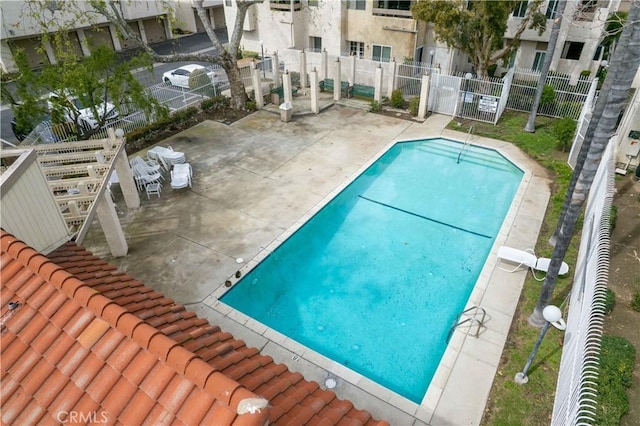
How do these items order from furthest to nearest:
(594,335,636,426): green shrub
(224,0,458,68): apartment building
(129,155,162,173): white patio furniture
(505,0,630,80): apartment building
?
(224,0,458,68): apartment building
(505,0,630,80): apartment building
(129,155,162,173): white patio furniture
(594,335,636,426): green shrub

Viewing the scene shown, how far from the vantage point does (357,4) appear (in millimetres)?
26828

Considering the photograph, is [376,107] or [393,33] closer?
[376,107]

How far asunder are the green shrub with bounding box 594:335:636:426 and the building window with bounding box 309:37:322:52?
2713 centimetres

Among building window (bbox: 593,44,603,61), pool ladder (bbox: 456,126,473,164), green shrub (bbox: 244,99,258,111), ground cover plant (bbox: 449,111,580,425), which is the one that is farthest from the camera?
building window (bbox: 593,44,603,61)

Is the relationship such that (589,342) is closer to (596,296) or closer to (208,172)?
(596,296)

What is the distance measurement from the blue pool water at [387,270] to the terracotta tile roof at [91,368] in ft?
22.4

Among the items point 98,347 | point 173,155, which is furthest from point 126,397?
point 173,155

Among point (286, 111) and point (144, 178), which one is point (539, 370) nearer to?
point (144, 178)

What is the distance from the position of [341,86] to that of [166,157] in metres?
12.2

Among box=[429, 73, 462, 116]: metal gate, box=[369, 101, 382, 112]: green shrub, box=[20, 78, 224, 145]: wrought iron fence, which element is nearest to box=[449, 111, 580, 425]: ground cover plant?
box=[429, 73, 462, 116]: metal gate

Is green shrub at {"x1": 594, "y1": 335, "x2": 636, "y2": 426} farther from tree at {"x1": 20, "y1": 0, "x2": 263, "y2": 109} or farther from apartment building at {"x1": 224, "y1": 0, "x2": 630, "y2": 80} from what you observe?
apartment building at {"x1": 224, "y1": 0, "x2": 630, "y2": 80}

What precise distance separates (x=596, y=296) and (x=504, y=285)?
4.02 m

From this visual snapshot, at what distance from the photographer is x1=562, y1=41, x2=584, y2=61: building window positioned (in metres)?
25.2

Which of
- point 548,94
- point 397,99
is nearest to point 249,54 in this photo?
point 397,99
